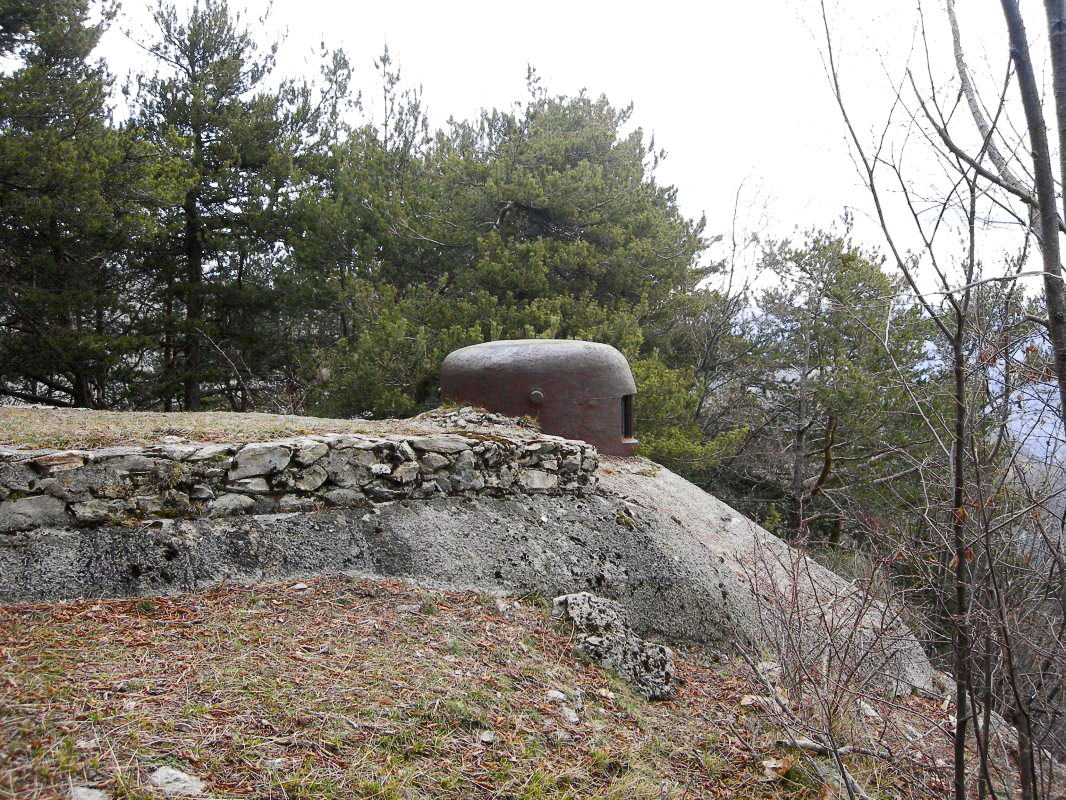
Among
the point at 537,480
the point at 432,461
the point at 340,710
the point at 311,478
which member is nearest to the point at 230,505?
the point at 311,478

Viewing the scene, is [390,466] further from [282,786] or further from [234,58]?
[234,58]

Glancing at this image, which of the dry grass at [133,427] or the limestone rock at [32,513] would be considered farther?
the dry grass at [133,427]

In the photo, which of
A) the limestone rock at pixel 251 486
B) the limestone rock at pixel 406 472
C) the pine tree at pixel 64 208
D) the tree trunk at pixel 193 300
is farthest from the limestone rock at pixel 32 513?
the tree trunk at pixel 193 300

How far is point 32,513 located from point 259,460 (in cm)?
131

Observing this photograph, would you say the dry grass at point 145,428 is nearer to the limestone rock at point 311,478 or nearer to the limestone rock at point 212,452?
the limestone rock at point 212,452

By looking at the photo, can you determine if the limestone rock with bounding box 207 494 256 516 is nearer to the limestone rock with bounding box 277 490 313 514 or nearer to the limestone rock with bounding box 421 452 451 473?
the limestone rock with bounding box 277 490 313 514

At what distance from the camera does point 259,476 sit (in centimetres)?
507

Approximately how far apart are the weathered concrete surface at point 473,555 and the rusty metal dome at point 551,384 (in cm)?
103

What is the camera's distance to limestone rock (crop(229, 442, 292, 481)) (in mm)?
4996

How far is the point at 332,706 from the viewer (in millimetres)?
3277

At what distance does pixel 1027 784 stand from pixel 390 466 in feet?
14.0

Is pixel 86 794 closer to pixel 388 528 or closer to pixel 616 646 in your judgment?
pixel 388 528

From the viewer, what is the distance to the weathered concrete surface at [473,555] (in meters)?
4.36

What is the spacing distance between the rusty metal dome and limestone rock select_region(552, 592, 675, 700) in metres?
3.40
